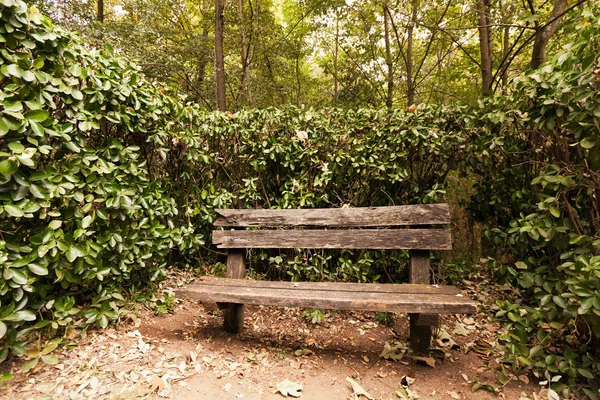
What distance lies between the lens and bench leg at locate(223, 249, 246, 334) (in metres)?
2.61

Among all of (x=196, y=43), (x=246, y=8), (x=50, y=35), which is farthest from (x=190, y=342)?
(x=246, y=8)

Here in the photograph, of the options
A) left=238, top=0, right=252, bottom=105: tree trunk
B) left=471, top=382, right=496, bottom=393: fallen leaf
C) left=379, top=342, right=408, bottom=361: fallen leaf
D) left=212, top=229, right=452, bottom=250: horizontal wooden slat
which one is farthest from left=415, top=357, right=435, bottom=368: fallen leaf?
left=238, top=0, right=252, bottom=105: tree trunk

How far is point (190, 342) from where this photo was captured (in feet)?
8.05

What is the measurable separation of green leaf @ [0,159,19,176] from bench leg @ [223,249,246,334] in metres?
1.66

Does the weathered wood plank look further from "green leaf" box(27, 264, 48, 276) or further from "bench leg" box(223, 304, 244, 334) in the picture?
"green leaf" box(27, 264, 48, 276)

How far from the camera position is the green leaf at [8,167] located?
63.7 inches

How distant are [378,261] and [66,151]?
9.78 feet

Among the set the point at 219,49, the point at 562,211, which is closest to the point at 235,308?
the point at 562,211

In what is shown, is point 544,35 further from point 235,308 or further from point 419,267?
point 235,308

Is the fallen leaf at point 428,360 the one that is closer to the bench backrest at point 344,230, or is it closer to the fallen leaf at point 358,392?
the fallen leaf at point 358,392

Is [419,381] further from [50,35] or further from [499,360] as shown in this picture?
[50,35]

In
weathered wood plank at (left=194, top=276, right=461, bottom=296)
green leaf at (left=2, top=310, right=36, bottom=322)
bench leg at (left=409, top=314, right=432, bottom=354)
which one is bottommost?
bench leg at (left=409, top=314, right=432, bottom=354)

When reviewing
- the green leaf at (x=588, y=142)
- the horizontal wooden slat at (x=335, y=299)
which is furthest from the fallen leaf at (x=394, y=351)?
the green leaf at (x=588, y=142)

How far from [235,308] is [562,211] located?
107 inches
